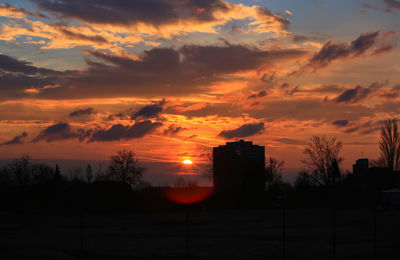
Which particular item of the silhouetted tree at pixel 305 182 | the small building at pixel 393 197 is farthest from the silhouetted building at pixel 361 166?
the small building at pixel 393 197

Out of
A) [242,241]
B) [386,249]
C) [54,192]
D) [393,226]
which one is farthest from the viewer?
[54,192]

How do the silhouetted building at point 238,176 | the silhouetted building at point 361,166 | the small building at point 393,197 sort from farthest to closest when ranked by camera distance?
the silhouetted building at point 361,166, the silhouetted building at point 238,176, the small building at point 393,197

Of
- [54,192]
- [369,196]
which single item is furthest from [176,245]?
[369,196]

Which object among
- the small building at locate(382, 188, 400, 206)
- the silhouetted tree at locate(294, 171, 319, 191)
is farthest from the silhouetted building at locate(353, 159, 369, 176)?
the small building at locate(382, 188, 400, 206)

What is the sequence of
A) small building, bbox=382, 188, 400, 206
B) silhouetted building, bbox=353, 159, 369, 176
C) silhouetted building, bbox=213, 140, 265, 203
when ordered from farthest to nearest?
silhouetted building, bbox=353, 159, 369, 176, silhouetted building, bbox=213, 140, 265, 203, small building, bbox=382, 188, 400, 206

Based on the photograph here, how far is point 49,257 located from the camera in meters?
17.1

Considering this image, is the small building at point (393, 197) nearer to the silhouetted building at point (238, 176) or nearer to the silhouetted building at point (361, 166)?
the silhouetted building at point (238, 176)

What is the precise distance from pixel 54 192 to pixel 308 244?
2163 inches

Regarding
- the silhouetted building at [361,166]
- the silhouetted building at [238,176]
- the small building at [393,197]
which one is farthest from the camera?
the silhouetted building at [361,166]

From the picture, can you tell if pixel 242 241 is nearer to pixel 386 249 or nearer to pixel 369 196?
pixel 386 249

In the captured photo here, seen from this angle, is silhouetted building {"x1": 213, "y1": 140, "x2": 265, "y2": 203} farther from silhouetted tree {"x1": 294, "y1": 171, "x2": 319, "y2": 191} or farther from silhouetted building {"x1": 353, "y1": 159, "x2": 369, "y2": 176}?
silhouetted building {"x1": 353, "y1": 159, "x2": 369, "y2": 176}

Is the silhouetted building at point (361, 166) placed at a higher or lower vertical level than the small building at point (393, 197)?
higher

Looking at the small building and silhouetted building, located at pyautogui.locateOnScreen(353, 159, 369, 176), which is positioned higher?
silhouetted building, located at pyautogui.locateOnScreen(353, 159, 369, 176)

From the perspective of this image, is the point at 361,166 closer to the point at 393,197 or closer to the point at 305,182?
the point at 305,182
